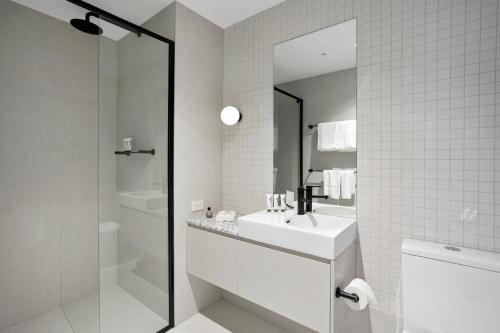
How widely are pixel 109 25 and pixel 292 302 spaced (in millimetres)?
2073

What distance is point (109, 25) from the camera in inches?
63.7

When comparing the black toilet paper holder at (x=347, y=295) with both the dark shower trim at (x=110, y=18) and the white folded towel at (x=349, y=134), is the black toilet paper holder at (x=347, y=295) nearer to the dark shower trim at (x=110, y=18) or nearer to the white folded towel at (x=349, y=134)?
the white folded towel at (x=349, y=134)

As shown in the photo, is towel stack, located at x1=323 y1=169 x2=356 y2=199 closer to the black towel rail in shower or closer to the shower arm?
the black towel rail in shower

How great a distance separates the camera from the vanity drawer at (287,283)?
1.30 metres

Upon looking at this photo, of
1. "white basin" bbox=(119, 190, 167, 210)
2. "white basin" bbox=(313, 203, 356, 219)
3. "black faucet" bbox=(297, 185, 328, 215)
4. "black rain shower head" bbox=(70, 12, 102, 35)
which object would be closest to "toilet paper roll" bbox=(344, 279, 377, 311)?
"white basin" bbox=(313, 203, 356, 219)

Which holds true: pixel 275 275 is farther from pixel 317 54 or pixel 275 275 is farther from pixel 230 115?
pixel 317 54

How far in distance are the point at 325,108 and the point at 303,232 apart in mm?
896

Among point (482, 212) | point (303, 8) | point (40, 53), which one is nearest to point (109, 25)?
point (40, 53)

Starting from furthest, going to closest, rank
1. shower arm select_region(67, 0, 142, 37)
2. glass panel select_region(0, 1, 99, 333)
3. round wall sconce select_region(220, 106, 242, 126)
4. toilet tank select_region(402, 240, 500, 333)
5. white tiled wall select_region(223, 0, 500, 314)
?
round wall sconce select_region(220, 106, 242, 126)
glass panel select_region(0, 1, 99, 333)
shower arm select_region(67, 0, 142, 37)
white tiled wall select_region(223, 0, 500, 314)
toilet tank select_region(402, 240, 500, 333)

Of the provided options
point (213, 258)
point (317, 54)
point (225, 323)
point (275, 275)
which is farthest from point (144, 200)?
point (317, 54)

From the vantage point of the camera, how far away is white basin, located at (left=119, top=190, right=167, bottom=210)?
1.72 m

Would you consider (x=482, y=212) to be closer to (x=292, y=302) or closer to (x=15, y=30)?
(x=292, y=302)

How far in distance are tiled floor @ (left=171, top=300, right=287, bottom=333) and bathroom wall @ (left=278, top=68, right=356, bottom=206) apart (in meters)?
1.11

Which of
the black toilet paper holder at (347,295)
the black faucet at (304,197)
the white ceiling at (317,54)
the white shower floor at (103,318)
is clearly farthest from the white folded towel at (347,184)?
the white shower floor at (103,318)
